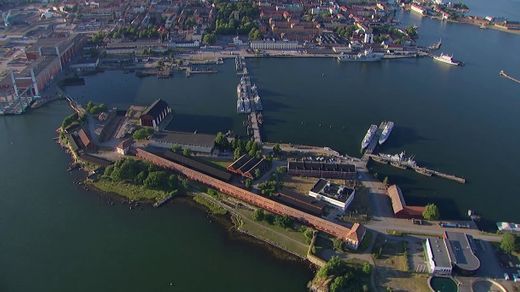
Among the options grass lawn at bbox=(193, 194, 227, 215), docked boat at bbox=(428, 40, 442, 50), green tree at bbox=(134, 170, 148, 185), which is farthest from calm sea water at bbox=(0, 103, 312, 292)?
docked boat at bbox=(428, 40, 442, 50)

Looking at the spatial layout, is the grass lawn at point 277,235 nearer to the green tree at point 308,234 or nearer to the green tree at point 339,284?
the green tree at point 308,234

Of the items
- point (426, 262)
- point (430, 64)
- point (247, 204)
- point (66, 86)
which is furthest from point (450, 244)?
point (66, 86)

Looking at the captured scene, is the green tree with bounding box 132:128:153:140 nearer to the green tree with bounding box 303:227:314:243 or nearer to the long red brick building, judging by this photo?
the long red brick building

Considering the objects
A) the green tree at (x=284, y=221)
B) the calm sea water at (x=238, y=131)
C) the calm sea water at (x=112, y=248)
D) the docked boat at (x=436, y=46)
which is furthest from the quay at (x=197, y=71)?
the docked boat at (x=436, y=46)

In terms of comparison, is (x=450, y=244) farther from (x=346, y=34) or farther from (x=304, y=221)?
(x=346, y=34)

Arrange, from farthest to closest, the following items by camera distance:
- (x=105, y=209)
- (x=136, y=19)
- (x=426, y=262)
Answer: (x=136, y=19)
(x=105, y=209)
(x=426, y=262)

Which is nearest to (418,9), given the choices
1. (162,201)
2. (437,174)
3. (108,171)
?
(437,174)

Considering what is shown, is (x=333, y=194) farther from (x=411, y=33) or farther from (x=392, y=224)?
(x=411, y=33)
